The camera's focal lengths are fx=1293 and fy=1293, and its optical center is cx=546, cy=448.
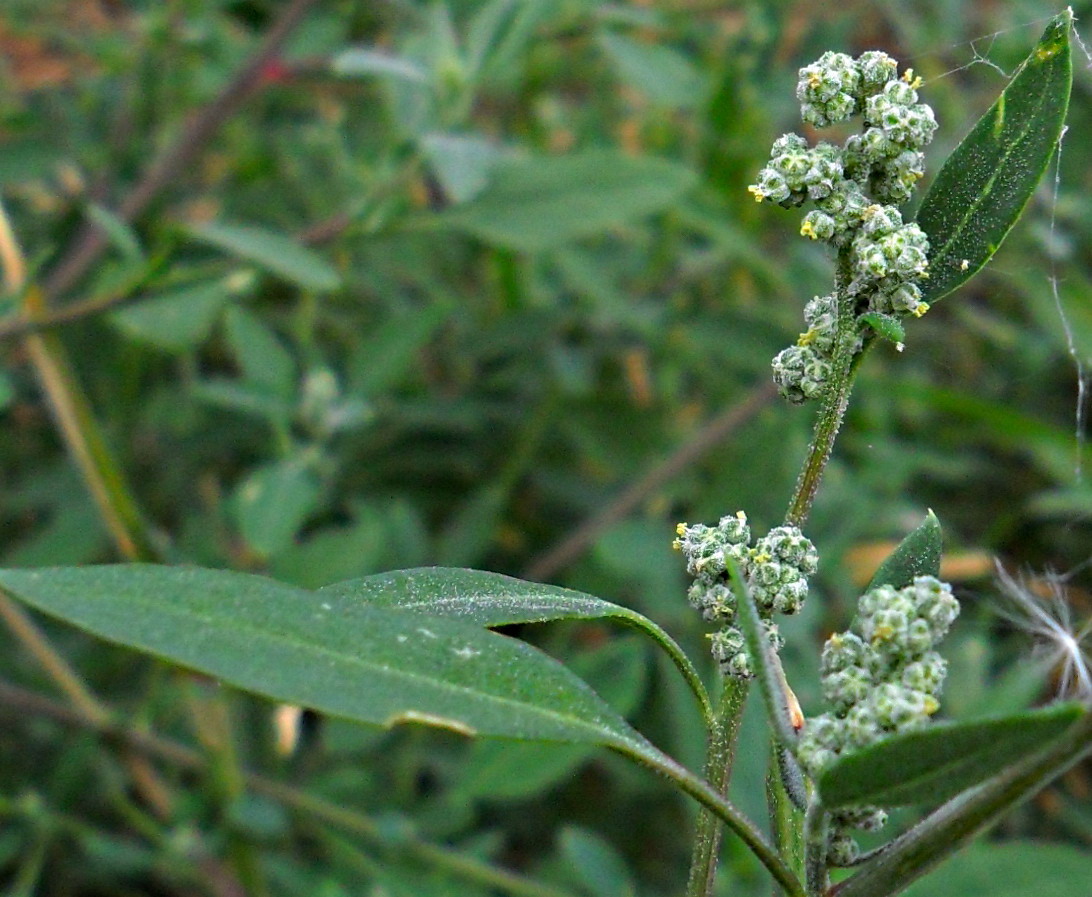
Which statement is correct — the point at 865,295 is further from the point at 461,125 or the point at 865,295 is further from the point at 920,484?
the point at 920,484

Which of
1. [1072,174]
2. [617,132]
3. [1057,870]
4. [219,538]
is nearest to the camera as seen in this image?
[1057,870]

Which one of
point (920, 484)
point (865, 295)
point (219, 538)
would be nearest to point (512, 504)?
point (219, 538)

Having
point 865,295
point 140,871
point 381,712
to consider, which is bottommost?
point 140,871

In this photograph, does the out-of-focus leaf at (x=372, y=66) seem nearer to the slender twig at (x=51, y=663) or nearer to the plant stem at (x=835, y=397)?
the slender twig at (x=51, y=663)

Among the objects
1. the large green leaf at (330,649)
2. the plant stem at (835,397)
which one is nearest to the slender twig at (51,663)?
the large green leaf at (330,649)

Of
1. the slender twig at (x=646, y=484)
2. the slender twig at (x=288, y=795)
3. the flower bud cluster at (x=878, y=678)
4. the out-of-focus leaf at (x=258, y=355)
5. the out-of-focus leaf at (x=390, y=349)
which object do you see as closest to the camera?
the flower bud cluster at (x=878, y=678)

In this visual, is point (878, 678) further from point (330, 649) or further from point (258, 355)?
point (258, 355)
